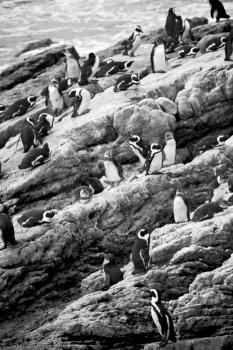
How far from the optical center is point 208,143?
1980 centimetres

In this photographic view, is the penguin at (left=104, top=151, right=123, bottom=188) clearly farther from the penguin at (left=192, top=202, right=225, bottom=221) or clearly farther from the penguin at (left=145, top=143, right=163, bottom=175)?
the penguin at (left=192, top=202, right=225, bottom=221)

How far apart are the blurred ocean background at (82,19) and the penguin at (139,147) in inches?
588

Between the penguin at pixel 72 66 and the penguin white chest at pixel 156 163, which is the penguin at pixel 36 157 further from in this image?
the penguin at pixel 72 66

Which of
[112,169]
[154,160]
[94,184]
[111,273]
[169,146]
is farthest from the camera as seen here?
[169,146]

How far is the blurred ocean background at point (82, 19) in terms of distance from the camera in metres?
37.1

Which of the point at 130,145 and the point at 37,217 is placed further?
the point at 130,145

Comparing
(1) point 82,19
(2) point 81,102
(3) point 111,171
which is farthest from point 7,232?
(1) point 82,19

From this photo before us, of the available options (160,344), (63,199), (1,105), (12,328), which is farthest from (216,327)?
(1,105)

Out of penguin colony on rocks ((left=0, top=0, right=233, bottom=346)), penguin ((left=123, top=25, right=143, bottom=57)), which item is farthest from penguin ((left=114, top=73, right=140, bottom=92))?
penguin ((left=123, top=25, right=143, bottom=57))

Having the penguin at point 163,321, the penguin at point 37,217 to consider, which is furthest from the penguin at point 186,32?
the penguin at point 163,321

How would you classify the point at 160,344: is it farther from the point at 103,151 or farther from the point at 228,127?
the point at 228,127

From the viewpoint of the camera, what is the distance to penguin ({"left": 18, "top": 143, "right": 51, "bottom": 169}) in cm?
1944

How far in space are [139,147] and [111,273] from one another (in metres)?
4.09

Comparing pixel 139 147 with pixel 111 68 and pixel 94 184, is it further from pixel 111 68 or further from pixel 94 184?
pixel 111 68
